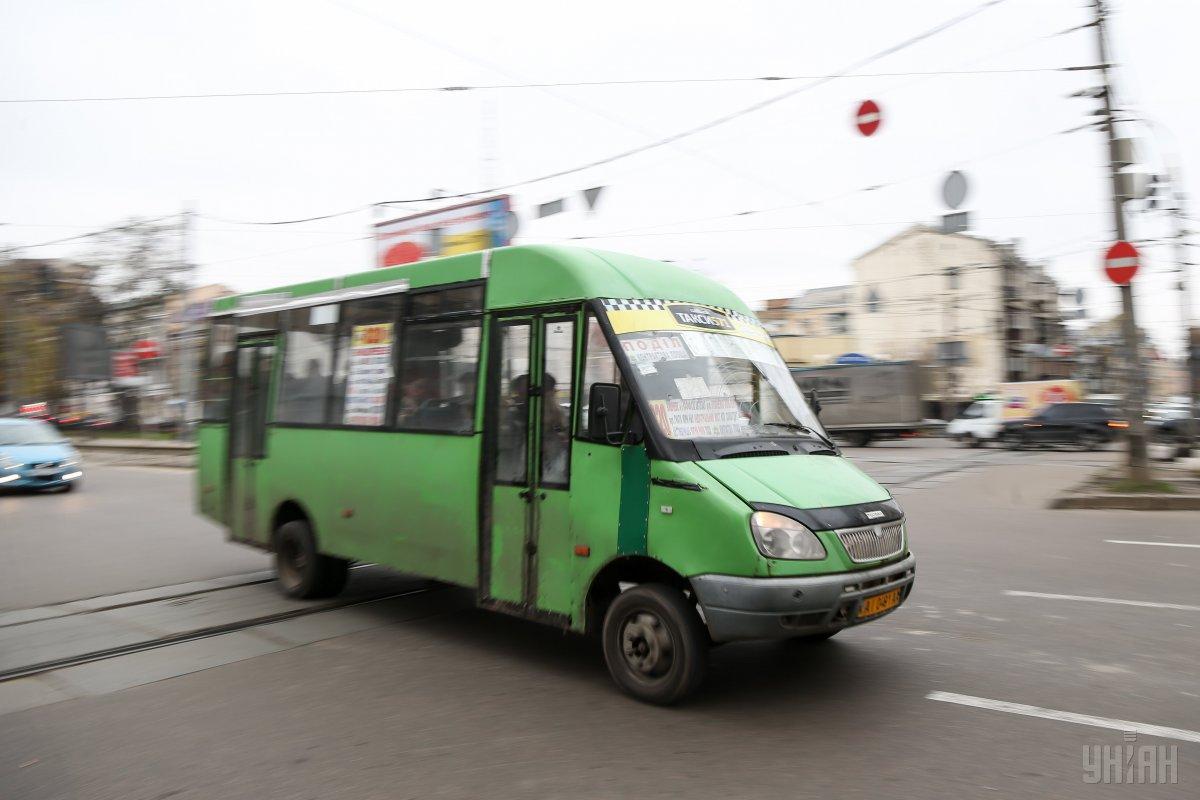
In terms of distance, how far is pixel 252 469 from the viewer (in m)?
8.21

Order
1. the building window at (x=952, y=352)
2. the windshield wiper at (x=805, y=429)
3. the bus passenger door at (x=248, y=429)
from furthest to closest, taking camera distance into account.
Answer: the building window at (x=952, y=352) → the bus passenger door at (x=248, y=429) → the windshield wiper at (x=805, y=429)

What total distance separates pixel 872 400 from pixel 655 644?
29626mm

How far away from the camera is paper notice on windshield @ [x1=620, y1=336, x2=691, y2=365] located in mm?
5191

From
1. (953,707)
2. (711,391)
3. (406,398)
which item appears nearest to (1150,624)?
(953,707)

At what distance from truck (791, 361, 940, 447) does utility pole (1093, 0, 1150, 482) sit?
17.2 meters

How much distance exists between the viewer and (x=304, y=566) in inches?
298

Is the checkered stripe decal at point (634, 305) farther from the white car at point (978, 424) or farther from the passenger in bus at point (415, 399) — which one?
the white car at point (978, 424)

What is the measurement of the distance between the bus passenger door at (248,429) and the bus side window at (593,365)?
12.8ft

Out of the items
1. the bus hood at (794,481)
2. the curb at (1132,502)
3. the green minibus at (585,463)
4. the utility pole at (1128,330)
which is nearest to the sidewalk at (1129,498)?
the curb at (1132,502)

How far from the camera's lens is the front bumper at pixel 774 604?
4.46 m

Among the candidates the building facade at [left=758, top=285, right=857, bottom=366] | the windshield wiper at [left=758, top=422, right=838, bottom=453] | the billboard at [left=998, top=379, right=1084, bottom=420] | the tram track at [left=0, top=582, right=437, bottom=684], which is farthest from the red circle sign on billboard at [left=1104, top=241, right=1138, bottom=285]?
the building facade at [left=758, top=285, right=857, bottom=366]

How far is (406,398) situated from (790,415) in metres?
2.80

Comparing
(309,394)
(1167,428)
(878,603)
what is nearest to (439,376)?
(309,394)

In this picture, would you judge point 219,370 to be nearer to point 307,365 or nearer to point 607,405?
point 307,365
